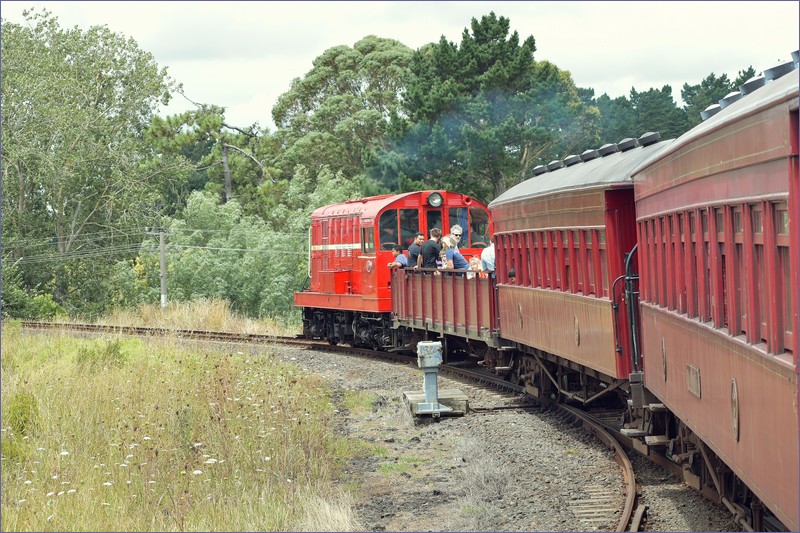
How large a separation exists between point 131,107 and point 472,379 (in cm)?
3294

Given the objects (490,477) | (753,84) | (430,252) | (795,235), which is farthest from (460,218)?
(795,235)

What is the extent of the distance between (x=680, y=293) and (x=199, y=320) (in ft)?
85.7

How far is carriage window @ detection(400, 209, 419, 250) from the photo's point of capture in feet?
80.6

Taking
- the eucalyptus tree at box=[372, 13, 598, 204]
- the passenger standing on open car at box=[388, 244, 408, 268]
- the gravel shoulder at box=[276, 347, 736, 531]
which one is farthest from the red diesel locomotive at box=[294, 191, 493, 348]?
the eucalyptus tree at box=[372, 13, 598, 204]

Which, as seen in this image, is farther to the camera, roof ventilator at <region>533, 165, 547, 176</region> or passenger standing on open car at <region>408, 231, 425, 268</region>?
passenger standing on open car at <region>408, 231, 425, 268</region>

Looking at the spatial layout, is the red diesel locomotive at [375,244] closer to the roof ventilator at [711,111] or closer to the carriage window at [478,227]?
the carriage window at [478,227]

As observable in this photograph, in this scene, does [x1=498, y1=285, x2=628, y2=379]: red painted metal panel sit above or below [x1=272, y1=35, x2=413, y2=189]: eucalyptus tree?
below

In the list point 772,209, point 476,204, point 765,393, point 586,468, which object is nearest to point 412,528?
point 586,468

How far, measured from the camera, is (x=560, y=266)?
45.4ft

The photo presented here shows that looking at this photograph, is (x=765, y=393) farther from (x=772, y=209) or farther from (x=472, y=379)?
(x=472, y=379)

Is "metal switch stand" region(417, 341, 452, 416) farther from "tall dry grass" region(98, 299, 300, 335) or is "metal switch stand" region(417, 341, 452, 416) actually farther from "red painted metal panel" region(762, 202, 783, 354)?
"tall dry grass" region(98, 299, 300, 335)

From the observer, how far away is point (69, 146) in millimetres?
42938

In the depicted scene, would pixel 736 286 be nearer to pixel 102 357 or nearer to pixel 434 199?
pixel 102 357

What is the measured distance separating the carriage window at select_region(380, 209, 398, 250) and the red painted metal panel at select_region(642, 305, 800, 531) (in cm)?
1493
